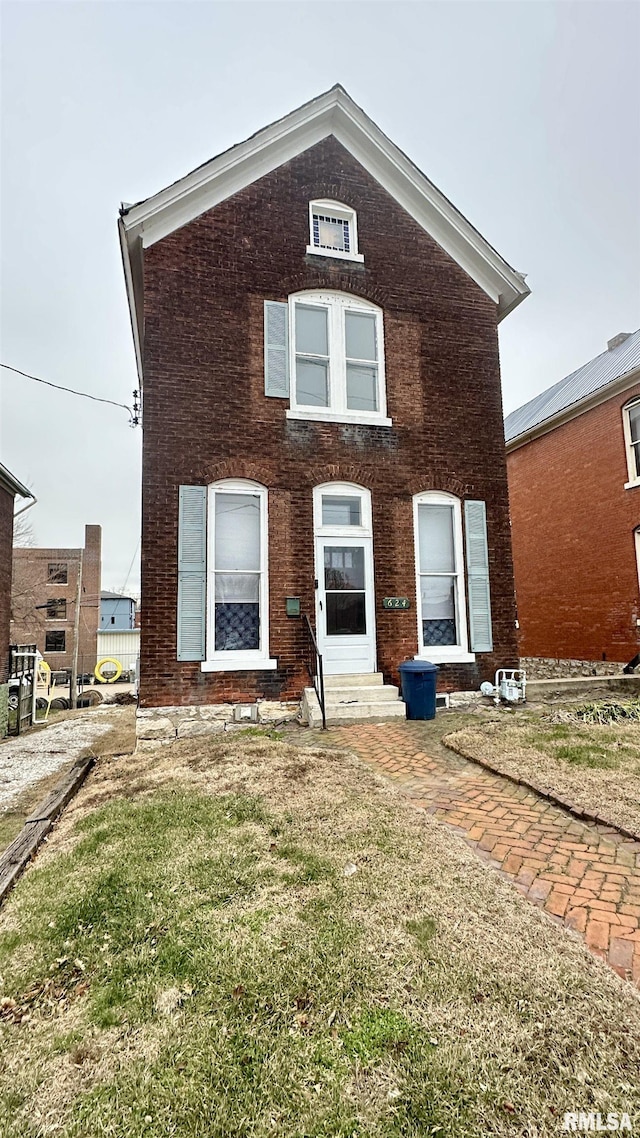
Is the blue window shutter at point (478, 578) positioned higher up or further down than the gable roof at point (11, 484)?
further down

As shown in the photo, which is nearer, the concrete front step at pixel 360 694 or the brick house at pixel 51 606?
the concrete front step at pixel 360 694

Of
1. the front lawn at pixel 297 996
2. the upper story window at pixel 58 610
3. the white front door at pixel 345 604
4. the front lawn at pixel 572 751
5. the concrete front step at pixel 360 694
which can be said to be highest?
the upper story window at pixel 58 610

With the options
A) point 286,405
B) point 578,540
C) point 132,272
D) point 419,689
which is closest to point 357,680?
point 419,689

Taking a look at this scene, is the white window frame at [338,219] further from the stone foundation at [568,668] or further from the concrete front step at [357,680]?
the stone foundation at [568,668]

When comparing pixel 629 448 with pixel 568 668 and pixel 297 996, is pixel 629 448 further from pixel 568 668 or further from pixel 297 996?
pixel 297 996

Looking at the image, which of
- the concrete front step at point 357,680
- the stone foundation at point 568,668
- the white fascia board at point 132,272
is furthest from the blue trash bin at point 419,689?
the white fascia board at point 132,272

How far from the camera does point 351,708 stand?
7.69 metres

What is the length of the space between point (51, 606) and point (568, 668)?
33208 mm

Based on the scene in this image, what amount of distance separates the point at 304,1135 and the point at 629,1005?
A: 4.63ft

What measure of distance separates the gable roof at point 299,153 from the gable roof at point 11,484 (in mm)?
6874

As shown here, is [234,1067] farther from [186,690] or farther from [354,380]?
[354,380]

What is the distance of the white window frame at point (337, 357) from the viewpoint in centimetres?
890

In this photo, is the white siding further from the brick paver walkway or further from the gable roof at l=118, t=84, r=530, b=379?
the brick paver walkway

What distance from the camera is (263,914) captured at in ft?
9.66
